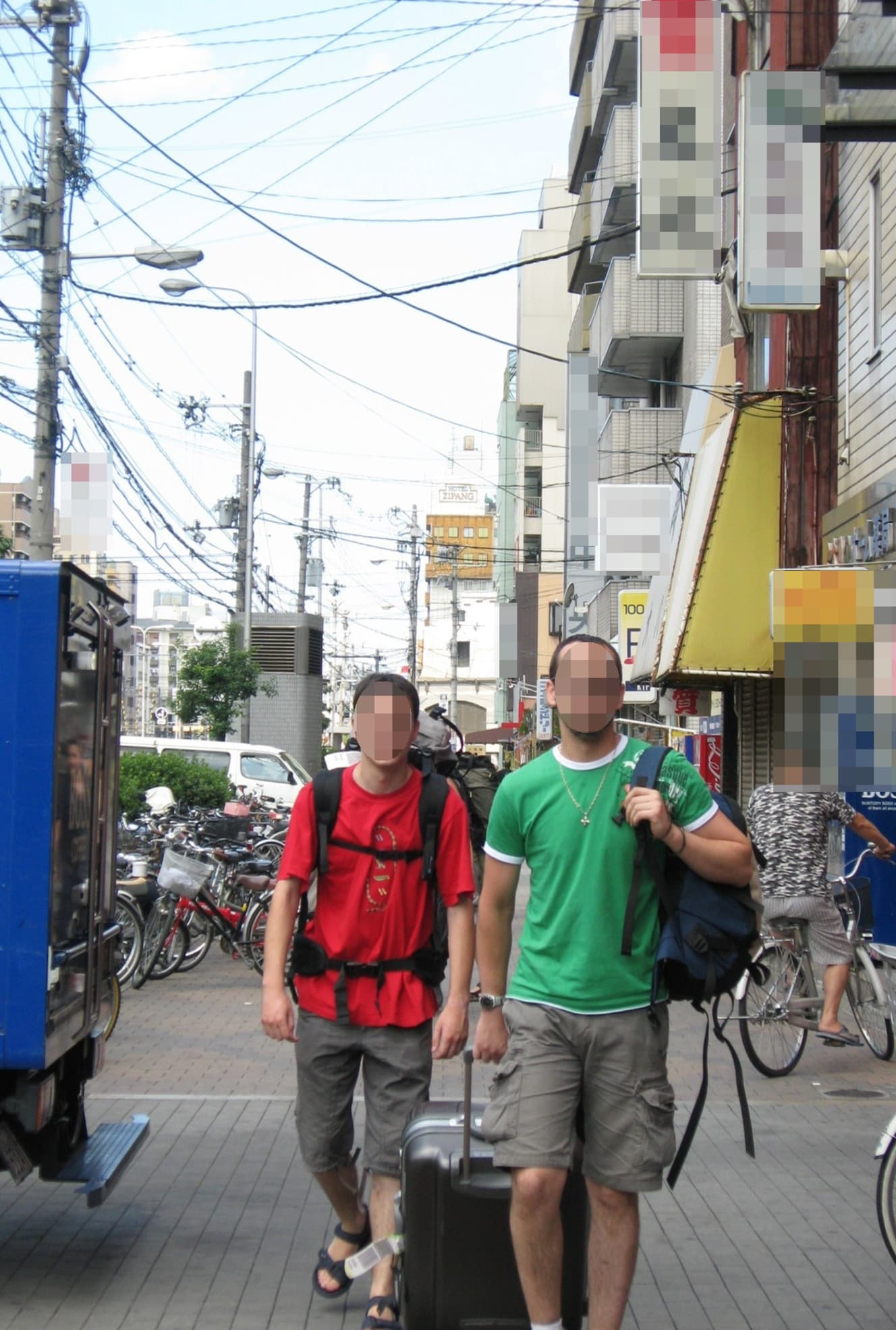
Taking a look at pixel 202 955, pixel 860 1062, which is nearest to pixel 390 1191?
pixel 860 1062

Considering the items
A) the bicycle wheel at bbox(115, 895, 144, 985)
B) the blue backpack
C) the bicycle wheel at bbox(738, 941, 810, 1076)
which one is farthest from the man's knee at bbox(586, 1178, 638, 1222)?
the bicycle wheel at bbox(115, 895, 144, 985)

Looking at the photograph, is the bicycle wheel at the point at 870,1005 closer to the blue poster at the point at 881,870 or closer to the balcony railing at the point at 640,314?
the blue poster at the point at 881,870

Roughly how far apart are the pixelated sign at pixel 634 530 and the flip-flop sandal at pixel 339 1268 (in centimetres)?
1654

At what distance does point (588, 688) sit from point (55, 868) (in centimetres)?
191

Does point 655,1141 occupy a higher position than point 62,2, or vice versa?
point 62,2

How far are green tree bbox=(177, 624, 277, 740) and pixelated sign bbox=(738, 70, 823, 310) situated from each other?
2246 cm

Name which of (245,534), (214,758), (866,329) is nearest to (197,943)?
(866,329)

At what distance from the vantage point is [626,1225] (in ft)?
13.2

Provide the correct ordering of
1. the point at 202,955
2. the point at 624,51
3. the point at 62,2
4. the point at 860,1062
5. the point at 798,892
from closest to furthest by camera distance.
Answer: the point at 798,892
the point at 860,1062
the point at 202,955
the point at 62,2
the point at 624,51

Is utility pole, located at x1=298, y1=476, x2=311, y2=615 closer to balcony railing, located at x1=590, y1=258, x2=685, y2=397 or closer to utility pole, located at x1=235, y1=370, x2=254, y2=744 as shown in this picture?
utility pole, located at x1=235, y1=370, x2=254, y2=744

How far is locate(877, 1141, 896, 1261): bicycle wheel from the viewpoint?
5.04 meters

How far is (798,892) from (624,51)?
78.4 ft

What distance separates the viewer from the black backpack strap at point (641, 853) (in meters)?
4.04

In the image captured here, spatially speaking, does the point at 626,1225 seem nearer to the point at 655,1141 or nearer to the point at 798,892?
the point at 655,1141
